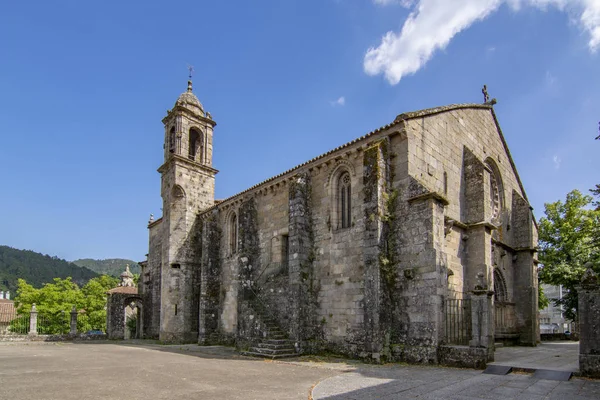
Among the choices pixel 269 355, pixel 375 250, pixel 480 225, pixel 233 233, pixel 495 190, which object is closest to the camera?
pixel 375 250

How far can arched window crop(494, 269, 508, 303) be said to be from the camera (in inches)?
736

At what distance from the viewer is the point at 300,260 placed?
16844mm

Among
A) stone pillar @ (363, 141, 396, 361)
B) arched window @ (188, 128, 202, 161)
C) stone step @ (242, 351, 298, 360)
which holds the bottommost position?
stone step @ (242, 351, 298, 360)

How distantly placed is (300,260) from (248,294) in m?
3.94

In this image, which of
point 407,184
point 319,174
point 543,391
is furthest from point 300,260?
point 543,391

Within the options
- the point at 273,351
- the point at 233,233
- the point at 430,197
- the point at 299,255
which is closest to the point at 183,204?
the point at 233,233

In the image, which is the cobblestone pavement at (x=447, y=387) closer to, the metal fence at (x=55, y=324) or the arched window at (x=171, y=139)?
the arched window at (x=171, y=139)

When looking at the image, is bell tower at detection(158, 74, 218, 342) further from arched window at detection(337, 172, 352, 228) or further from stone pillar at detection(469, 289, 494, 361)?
stone pillar at detection(469, 289, 494, 361)

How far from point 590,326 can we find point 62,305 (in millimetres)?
47632

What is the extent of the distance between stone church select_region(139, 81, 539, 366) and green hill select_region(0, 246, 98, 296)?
122 metres

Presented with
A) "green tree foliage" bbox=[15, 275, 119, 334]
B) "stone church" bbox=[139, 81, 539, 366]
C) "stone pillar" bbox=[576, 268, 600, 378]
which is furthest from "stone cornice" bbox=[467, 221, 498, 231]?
"green tree foliage" bbox=[15, 275, 119, 334]

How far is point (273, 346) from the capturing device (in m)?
15.8

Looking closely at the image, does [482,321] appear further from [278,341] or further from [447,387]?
[278,341]

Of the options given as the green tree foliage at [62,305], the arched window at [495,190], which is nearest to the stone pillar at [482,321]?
the arched window at [495,190]
